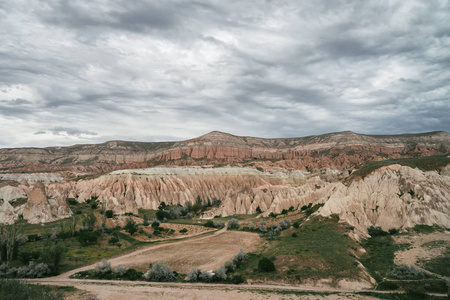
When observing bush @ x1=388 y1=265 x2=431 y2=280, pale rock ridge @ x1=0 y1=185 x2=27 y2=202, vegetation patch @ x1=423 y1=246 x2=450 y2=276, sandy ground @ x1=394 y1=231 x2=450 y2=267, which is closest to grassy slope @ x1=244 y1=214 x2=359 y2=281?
bush @ x1=388 y1=265 x2=431 y2=280

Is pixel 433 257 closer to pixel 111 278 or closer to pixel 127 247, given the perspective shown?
pixel 111 278

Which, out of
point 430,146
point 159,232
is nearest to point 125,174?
point 159,232

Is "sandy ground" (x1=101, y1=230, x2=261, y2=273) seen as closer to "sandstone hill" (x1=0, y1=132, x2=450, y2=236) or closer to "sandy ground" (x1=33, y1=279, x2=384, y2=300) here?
"sandy ground" (x1=33, y1=279, x2=384, y2=300)

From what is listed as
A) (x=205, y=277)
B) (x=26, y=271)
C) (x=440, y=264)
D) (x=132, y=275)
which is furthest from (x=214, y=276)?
(x=440, y=264)

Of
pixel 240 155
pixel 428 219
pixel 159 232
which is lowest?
pixel 159 232

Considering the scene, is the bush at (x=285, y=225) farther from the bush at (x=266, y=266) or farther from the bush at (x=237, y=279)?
the bush at (x=237, y=279)

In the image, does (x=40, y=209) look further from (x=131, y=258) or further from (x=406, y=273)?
(x=406, y=273)
